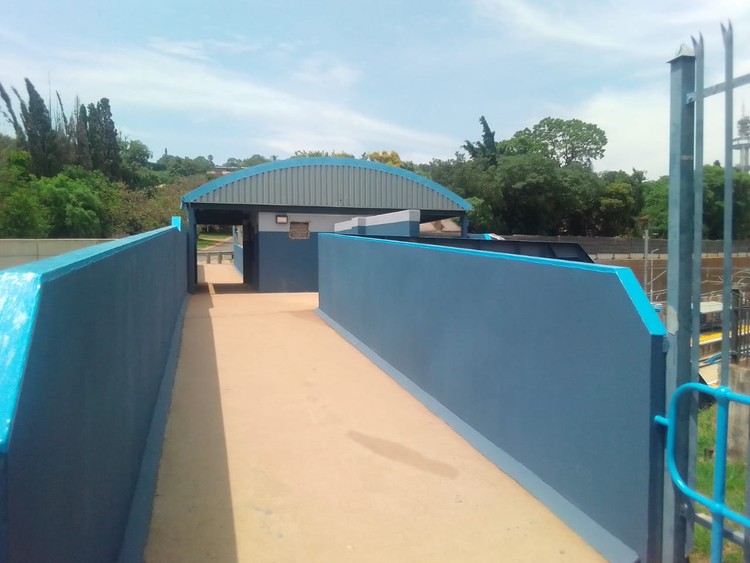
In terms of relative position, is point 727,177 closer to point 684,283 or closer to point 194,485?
point 684,283

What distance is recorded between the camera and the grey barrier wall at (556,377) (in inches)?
138

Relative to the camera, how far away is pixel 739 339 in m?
7.87

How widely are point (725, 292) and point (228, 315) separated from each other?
38.8 ft

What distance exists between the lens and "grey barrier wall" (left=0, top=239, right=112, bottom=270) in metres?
22.0

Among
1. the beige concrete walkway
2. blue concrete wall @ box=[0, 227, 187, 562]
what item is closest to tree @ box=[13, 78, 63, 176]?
the beige concrete walkway

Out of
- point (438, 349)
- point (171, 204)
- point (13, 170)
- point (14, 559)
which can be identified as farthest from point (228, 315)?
point (171, 204)

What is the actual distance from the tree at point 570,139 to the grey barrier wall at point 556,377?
63201 millimetres

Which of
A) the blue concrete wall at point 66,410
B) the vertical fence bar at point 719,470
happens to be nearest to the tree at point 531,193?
the vertical fence bar at point 719,470

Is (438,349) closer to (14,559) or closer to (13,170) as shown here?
(14,559)

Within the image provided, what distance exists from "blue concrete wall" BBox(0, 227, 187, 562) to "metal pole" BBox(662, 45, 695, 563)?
2896mm

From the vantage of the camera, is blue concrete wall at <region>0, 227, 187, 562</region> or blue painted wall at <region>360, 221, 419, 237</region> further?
blue painted wall at <region>360, 221, 419, 237</region>

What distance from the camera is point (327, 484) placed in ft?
15.9

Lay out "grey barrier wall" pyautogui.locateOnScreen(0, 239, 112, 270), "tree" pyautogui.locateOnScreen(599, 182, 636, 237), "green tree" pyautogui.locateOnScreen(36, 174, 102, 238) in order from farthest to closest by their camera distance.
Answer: "tree" pyautogui.locateOnScreen(599, 182, 636, 237)
"green tree" pyautogui.locateOnScreen(36, 174, 102, 238)
"grey barrier wall" pyautogui.locateOnScreen(0, 239, 112, 270)

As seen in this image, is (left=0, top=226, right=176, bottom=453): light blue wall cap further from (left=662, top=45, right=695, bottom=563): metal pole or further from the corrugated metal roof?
the corrugated metal roof
